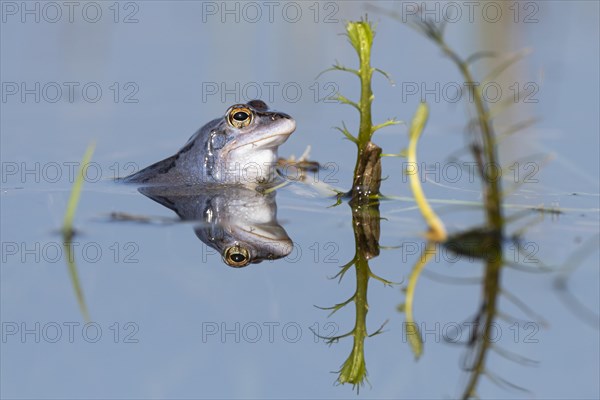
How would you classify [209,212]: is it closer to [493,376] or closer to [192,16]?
[493,376]

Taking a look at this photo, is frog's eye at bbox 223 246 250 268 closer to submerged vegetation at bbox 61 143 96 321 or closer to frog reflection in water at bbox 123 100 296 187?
submerged vegetation at bbox 61 143 96 321

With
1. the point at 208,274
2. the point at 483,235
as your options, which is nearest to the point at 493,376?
the point at 483,235

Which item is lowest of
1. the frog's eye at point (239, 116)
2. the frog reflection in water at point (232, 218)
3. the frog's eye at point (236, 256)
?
the frog's eye at point (236, 256)

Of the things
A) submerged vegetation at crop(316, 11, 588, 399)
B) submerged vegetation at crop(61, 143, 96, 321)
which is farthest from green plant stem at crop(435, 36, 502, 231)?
submerged vegetation at crop(61, 143, 96, 321)

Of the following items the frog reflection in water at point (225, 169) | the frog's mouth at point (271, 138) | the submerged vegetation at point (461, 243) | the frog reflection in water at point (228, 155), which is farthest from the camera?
the frog reflection in water at point (228, 155)

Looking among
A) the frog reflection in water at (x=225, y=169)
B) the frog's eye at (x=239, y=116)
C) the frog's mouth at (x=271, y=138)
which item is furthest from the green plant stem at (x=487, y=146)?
the frog's eye at (x=239, y=116)

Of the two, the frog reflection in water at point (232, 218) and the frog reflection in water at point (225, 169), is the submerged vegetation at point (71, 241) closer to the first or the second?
the frog reflection in water at point (232, 218)
